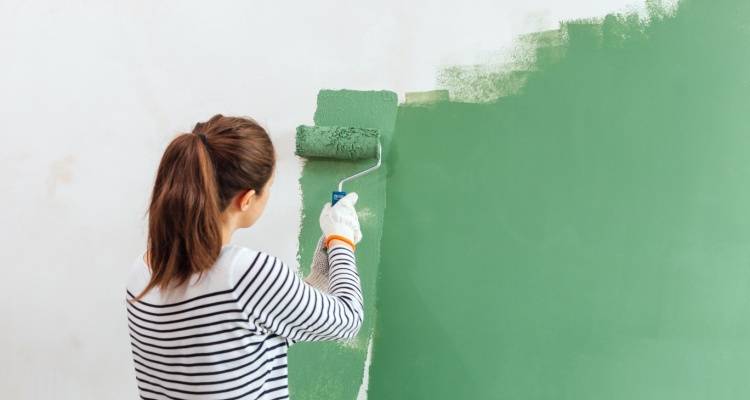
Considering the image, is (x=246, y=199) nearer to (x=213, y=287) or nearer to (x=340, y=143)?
(x=213, y=287)

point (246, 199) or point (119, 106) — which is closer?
point (246, 199)

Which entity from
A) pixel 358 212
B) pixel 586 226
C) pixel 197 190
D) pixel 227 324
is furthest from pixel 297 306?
pixel 586 226

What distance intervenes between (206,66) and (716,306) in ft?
3.60

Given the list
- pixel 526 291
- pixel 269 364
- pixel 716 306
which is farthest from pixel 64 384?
pixel 716 306

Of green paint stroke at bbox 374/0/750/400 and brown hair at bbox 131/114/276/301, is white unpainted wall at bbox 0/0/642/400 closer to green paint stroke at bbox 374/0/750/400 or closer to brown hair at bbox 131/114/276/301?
green paint stroke at bbox 374/0/750/400

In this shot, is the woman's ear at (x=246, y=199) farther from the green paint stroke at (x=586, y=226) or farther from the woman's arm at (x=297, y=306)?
the green paint stroke at (x=586, y=226)

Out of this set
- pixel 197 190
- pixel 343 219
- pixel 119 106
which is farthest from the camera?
pixel 119 106

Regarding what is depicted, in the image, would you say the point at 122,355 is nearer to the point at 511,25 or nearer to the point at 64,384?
the point at 64,384

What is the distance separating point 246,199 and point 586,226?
25.9 inches

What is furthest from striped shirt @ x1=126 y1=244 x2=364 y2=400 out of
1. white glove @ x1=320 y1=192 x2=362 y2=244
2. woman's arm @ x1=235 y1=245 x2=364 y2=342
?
white glove @ x1=320 y1=192 x2=362 y2=244

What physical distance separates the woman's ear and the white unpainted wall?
387 mm

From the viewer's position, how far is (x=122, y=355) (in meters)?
1.33

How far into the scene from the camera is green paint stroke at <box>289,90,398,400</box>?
3.90 feet

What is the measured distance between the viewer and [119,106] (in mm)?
1270
